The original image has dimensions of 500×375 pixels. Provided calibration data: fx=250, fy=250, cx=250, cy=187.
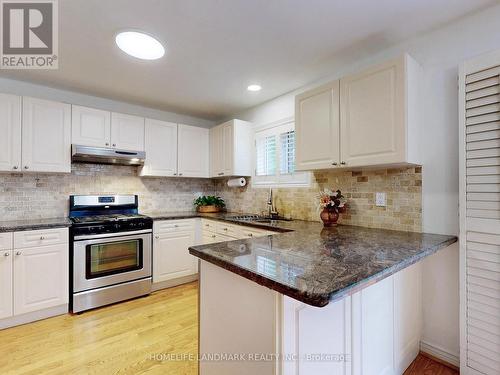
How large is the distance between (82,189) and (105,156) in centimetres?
58

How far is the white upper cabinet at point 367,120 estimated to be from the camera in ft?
5.56

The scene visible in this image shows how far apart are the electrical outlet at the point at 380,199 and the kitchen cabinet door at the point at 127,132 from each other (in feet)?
9.10

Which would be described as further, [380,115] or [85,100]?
[85,100]

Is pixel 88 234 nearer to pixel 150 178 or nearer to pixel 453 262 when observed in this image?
pixel 150 178

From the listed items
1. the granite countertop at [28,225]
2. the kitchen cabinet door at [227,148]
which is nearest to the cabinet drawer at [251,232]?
the kitchen cabinet door at [227,148]

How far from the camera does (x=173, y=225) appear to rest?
3.15 meters

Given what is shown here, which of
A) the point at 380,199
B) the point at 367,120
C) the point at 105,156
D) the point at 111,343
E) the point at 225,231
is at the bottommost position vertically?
the point at 111,343

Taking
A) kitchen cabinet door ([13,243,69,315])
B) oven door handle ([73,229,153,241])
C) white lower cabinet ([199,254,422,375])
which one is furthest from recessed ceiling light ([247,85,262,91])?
kitchen cabinet door ([13,243,69,315])

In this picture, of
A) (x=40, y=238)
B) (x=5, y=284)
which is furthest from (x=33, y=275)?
(x=40, y=238)

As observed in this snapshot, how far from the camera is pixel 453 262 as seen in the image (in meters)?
1.74

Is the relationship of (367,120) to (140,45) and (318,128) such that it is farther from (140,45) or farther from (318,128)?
(140,45)

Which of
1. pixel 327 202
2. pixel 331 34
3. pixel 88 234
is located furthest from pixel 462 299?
pixel 88 234

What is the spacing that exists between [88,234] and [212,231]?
1.32 metres

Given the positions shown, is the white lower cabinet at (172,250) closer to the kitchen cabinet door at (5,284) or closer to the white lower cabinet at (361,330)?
the kitchen cabinet door at (5,284)
